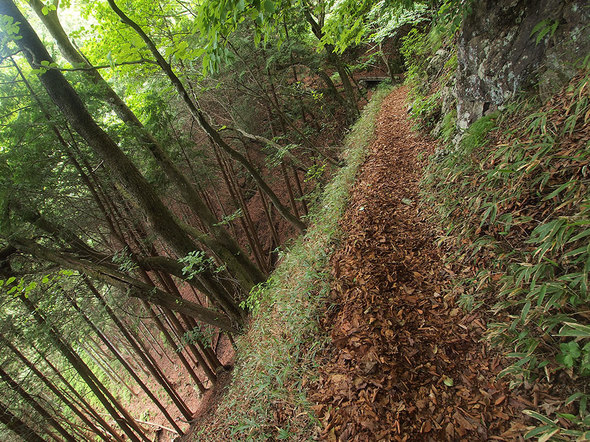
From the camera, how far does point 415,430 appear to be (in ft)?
6.48

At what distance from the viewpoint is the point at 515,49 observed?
10.5ft

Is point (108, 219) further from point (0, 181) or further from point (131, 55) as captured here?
point (131, 55)

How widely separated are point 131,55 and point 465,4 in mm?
4644

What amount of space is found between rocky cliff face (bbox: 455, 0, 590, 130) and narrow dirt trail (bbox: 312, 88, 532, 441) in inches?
72.6

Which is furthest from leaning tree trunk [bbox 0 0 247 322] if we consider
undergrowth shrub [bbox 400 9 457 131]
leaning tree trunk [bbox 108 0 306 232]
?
undergrowth shrub [bbox 400 9 457 131]

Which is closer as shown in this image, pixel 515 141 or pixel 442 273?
pixel 515 141

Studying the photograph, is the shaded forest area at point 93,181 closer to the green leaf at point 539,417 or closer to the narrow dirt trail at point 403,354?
the narrow dirt trail at point 403,354

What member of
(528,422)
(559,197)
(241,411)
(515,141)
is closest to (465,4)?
(515,141)

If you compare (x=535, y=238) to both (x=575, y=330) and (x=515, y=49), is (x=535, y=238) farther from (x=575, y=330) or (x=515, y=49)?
(x=515, y=49)

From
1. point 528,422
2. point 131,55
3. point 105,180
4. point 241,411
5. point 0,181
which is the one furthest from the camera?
point 105,180

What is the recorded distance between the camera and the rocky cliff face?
263cm

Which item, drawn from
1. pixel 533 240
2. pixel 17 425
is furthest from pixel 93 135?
pixel 17 425

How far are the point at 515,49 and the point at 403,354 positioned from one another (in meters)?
3.85

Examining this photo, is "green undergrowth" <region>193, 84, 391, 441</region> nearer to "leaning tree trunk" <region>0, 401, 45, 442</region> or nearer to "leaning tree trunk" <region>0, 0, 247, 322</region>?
"leaning tree trunk" <region>0, 0, 247, 322</region>
